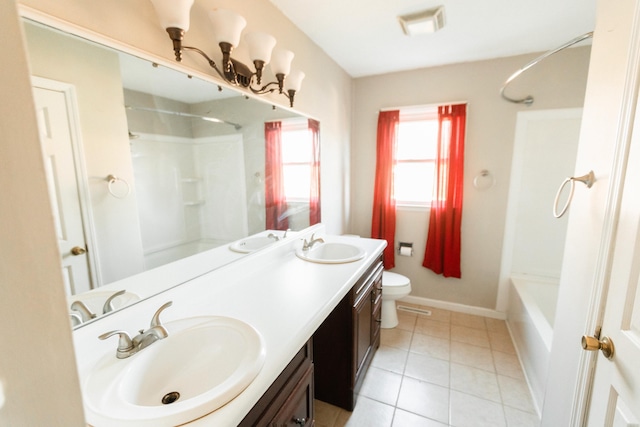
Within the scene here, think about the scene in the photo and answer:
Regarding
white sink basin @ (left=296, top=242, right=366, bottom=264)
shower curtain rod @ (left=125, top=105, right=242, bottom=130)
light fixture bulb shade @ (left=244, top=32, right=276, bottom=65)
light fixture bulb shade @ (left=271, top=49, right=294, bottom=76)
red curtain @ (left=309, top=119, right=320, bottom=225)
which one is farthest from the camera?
red curtain @ (left=309, top=119, right=320, bottom=225)

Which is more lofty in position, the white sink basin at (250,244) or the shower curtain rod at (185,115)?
the shower curtain rod at (185,115)

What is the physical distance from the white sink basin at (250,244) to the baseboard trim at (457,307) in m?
1.93

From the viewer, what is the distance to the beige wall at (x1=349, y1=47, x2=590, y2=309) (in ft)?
7.48

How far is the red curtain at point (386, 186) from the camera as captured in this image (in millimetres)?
2768

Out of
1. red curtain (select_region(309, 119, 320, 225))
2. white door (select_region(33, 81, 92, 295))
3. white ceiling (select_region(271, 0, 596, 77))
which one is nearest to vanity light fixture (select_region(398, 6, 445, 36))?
white ceiling (select_region(271, 0, 596, 77))

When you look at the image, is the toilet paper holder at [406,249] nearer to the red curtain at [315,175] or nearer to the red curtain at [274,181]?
the red curtain at [315,175]

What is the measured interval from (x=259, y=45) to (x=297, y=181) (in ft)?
3.21

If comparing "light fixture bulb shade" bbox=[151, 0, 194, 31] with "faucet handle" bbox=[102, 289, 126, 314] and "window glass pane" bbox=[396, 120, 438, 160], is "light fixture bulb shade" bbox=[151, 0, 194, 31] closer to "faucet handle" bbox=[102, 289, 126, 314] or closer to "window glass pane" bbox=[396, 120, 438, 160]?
"faucet handle" bbox=[102, 289, 126, 314]

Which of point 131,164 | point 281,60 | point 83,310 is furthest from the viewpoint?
point 281,60

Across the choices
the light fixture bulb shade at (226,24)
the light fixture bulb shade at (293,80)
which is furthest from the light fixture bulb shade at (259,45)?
the light fixture bulb shade at (293,80)

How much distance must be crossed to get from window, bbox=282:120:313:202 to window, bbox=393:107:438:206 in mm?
1082

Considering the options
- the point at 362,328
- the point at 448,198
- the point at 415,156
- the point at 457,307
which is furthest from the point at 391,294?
the point at 415,156

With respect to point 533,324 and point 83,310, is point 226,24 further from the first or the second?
point 533,324

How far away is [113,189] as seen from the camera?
951 mm
